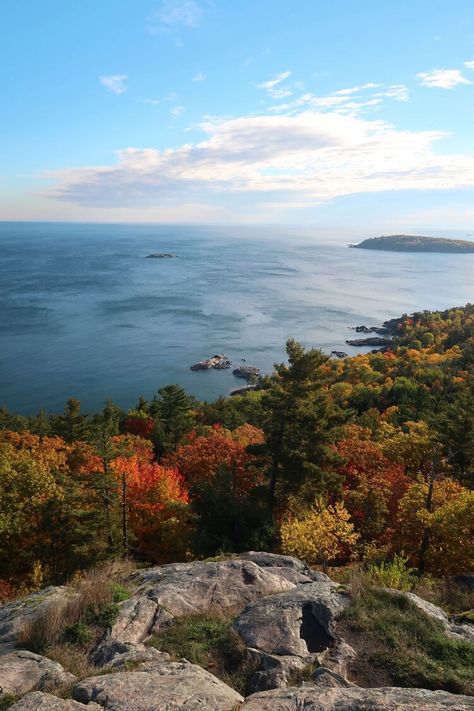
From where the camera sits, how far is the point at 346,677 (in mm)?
8414

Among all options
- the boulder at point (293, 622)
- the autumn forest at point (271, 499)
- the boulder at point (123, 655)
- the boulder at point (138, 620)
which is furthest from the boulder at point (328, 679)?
the autumn forest at point (271, 499)

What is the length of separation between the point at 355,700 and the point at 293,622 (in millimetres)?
2711

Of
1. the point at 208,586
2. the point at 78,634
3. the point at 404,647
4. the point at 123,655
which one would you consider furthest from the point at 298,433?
the point at 123,655

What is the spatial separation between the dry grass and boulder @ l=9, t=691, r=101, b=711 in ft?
6.40

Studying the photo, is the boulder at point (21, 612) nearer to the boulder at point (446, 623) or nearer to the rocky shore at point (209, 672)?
the rocky shore at point (209, 672)

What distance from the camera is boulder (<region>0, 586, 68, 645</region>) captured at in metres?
9.83

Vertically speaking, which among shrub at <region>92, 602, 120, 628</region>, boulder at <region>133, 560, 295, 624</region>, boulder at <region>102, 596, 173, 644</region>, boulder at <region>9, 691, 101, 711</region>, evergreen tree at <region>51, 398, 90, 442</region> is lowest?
evergreen tree at <region>51, 398, 90, 442</region>

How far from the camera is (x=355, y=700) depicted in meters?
7.04

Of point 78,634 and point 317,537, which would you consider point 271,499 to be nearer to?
point 317,537

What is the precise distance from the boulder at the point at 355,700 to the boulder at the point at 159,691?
54cm

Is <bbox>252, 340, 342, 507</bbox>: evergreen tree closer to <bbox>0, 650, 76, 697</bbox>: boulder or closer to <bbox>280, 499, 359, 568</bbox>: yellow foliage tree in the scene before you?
<bbox>280, 499, 359, 568</bbox>: yellow foliage tree

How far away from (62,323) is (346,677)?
4227 inches

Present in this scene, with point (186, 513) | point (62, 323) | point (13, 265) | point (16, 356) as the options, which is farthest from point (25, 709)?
point (13, 265)

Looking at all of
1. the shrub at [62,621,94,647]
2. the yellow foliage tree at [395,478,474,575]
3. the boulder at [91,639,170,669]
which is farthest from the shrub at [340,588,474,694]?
the yellow foliage tree at [395,478,474,575]
